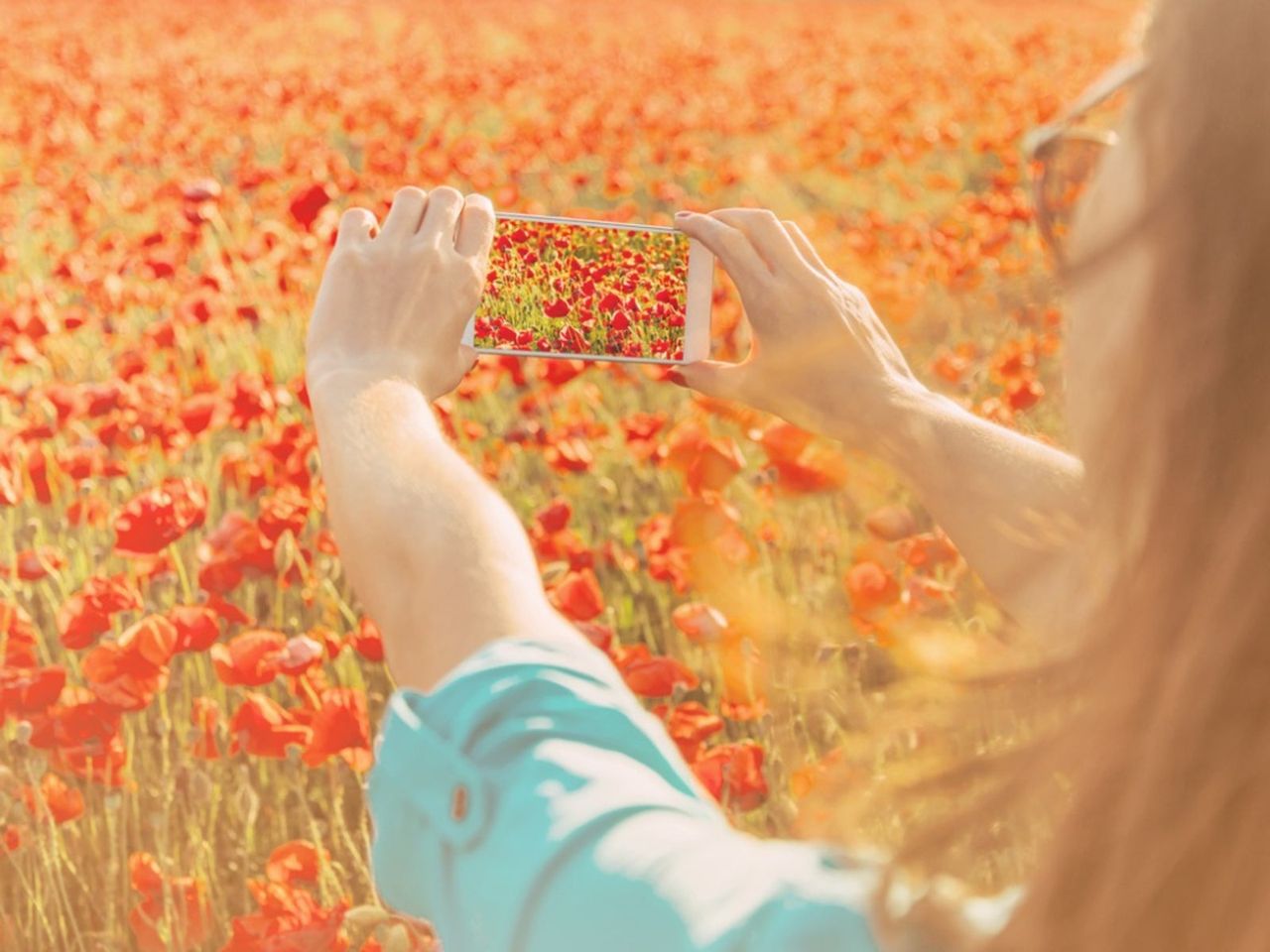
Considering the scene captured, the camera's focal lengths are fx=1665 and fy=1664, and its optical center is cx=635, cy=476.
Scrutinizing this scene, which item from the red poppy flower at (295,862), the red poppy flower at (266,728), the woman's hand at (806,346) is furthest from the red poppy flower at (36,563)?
the woman's hand at (806,346)

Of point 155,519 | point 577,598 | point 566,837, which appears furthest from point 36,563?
point 566,837

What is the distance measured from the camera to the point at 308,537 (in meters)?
2.10

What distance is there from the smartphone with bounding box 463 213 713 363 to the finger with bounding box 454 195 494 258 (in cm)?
33

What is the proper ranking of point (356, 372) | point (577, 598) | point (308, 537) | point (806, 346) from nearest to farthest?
1. point (356, 372)
2. point (806, 346)
3. point (577, 598)
4. point (308, 537)

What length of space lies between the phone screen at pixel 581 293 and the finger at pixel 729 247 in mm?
67

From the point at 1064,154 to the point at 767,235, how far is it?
527 millimetres

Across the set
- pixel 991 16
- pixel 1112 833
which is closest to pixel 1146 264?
pixel 1112 833

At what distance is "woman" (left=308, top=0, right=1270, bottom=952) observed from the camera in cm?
49

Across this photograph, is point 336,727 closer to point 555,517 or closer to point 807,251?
point 555,517

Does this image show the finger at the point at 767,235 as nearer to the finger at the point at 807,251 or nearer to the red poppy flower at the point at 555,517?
the finger at the point at 807,251

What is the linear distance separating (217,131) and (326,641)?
364cm

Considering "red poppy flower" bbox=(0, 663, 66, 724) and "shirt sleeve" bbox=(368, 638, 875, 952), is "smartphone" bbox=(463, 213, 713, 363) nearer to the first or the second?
"red poppy flower" bbox=(0, 663, 66, 724)

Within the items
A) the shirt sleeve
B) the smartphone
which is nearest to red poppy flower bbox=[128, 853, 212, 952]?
the smartphone

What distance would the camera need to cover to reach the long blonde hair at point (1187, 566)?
49 centimetres
